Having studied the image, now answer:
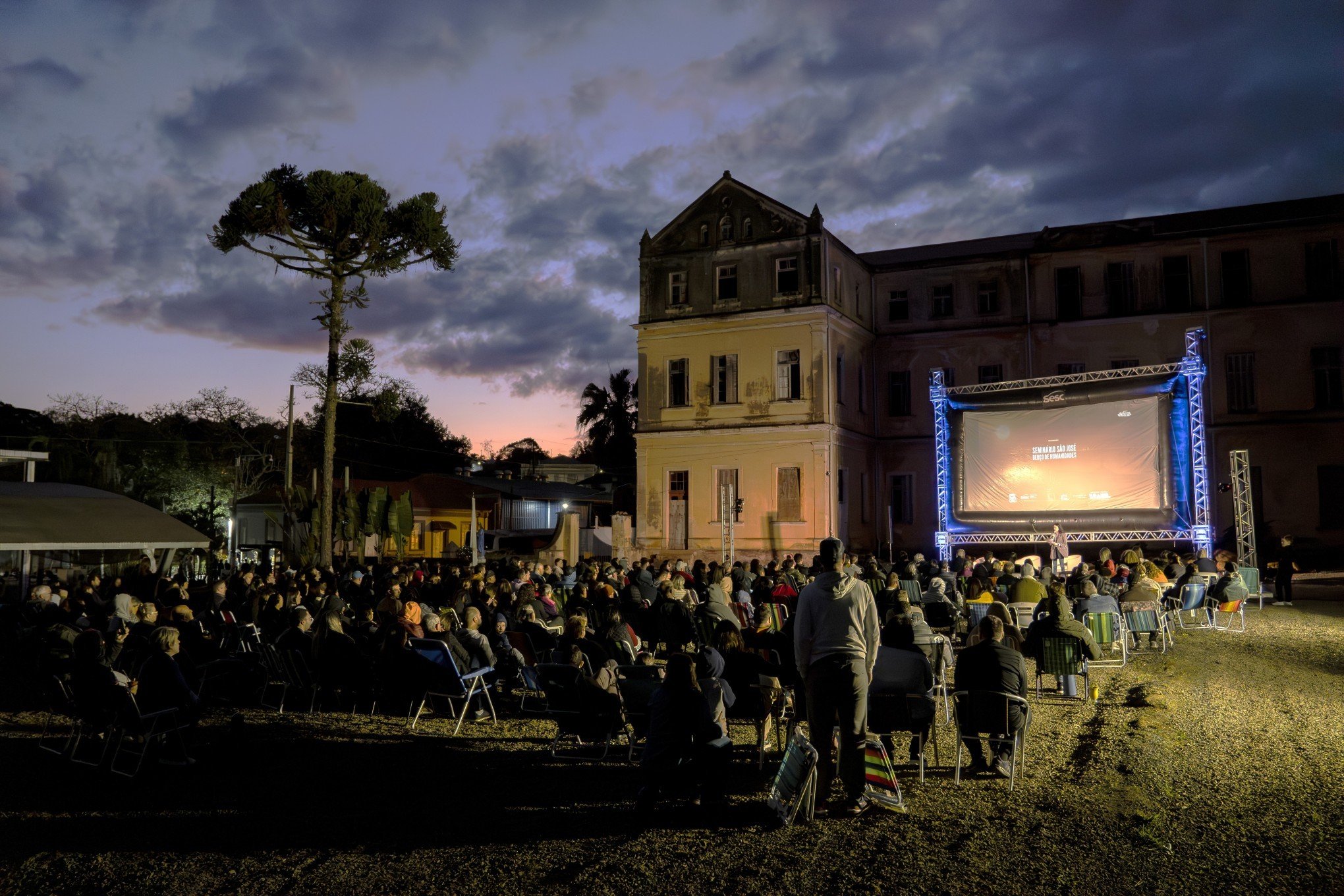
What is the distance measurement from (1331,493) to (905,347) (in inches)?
510

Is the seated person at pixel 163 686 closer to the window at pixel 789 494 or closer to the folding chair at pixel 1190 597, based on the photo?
the folding chair at pixel 1190 597

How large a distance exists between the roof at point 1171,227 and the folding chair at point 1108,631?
21596 millimetres

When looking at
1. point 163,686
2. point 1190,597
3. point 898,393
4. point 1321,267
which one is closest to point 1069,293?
point 898,393

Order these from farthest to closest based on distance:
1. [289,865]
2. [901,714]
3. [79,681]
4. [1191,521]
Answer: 1. [1191,521]
2. [79,681]
3. [901,714]
4. [289,865]

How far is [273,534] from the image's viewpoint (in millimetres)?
46031

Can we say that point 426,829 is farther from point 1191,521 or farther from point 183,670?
point 1191,521

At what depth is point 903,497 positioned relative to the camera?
3253 centimetres

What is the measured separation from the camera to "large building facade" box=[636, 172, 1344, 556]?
2880 centimetres

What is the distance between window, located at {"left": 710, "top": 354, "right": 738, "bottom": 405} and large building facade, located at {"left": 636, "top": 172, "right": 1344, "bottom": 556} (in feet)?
0.20

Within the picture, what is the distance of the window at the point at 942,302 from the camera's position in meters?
32.9

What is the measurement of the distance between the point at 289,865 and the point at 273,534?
1734 inches

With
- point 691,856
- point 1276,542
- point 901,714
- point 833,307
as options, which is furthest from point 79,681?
point 1276,542

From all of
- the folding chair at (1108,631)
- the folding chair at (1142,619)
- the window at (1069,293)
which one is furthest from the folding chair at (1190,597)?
the window at (1069,293)

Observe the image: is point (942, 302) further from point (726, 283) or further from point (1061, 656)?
point (1061, 656)
